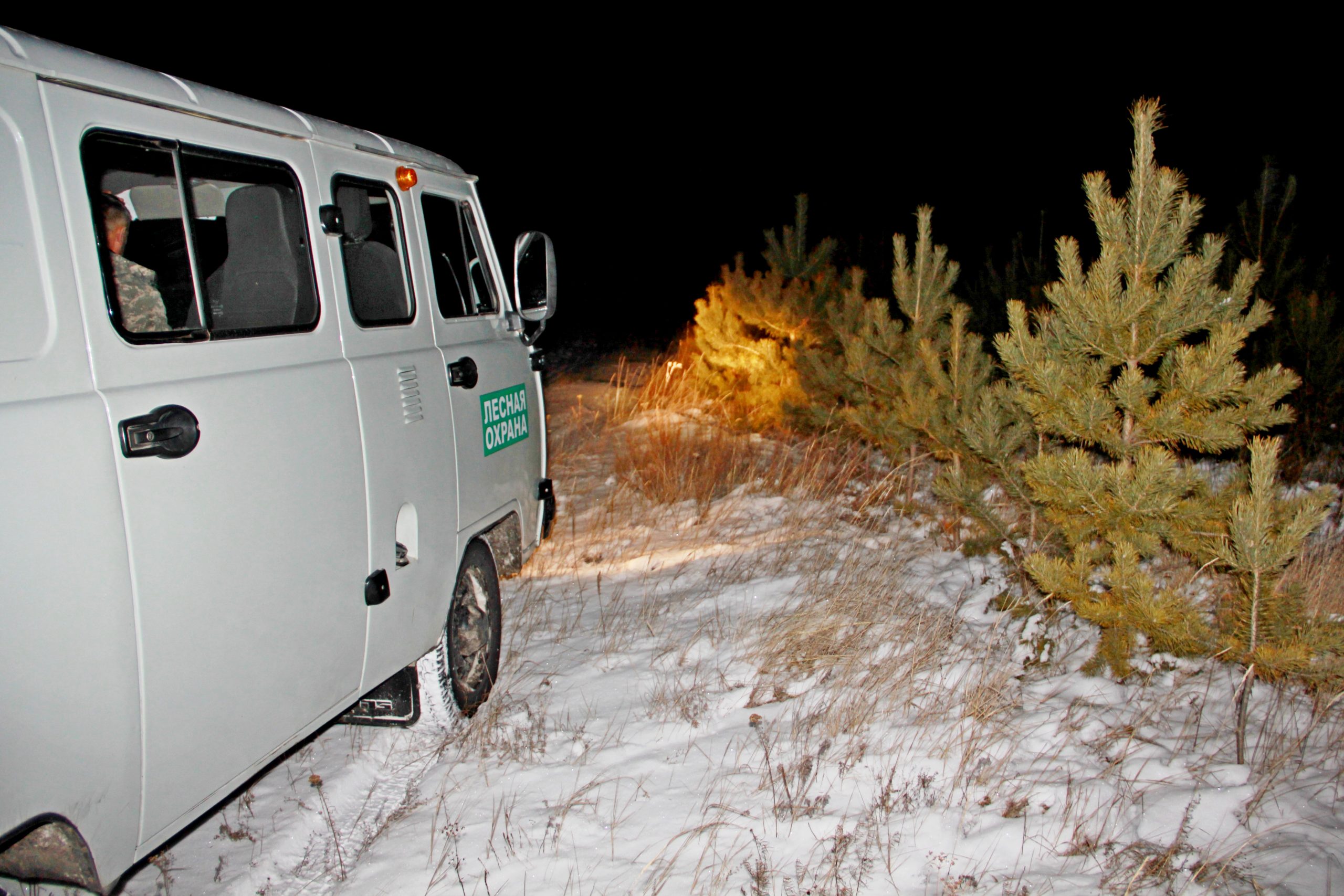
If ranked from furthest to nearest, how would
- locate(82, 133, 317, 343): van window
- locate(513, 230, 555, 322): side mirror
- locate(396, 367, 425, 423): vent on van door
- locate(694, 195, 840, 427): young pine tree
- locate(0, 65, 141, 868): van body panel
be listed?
locate(694, 195, 840, 427): young pine tree, locate(513, 230, 555, 322): side mirror, locate(396, 367, 425, 423): vent on van door, locate(82, 133, 317, 343): van window, locate(0, 65, 141, 868): van body panel

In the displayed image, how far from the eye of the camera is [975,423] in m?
4.21

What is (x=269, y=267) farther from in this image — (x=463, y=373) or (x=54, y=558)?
(x=54, y=558)

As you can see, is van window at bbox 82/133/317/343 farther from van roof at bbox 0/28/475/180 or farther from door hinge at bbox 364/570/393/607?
door hinge at bbox 364/570/393/607

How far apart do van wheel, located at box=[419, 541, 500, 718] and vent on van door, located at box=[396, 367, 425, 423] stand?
28.8 inches

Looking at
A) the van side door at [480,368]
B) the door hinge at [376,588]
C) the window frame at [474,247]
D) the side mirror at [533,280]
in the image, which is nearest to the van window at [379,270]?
the van side door at [480,368]

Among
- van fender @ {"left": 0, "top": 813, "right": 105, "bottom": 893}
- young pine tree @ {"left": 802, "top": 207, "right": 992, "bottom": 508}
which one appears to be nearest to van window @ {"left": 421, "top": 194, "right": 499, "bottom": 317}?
van fender @ {"left": 0, "top": 813, "right": 105, "bottom": 893}

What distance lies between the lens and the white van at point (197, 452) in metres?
1.82

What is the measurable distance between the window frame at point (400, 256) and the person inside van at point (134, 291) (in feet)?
1.92

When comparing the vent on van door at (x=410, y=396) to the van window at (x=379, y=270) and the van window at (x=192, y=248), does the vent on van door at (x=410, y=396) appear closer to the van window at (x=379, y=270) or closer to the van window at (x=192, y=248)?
the van window at (x=379, y=270)

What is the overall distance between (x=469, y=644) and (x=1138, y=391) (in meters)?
2.95

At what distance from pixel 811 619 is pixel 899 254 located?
2.45 m

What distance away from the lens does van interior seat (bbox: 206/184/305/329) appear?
9.32 ft

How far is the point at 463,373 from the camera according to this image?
3578 mm

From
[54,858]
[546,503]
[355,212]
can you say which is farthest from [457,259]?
[54,858]
